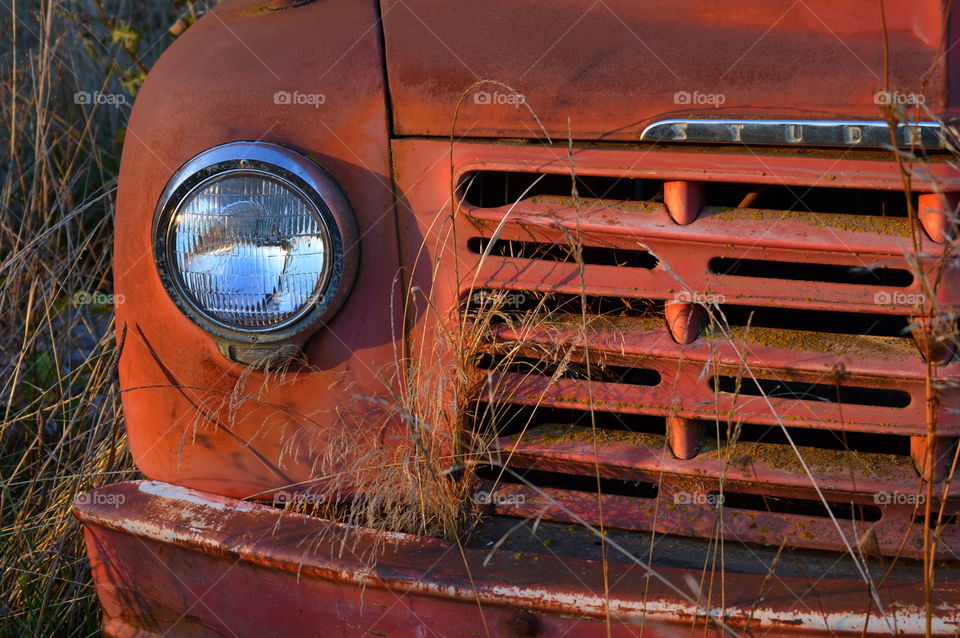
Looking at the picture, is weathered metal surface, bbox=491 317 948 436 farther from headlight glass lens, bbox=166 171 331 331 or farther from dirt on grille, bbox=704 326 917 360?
headlight glass lens, bbox=166 171 331 331

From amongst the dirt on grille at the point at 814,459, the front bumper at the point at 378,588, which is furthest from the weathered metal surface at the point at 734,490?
the front bumper at the point at 378,588

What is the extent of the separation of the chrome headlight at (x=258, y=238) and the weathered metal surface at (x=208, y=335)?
6 centimetres

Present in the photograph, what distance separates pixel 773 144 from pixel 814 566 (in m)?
0.71

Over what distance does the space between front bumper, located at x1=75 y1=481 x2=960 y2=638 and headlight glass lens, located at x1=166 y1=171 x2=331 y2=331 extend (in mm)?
400

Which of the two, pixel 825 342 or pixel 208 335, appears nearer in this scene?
pixel 825 342

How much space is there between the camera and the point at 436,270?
66.3 inches

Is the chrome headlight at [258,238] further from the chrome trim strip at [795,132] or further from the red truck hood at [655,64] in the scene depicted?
the chrome trim strip at [795,132]

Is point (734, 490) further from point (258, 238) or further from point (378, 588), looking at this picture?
point (258, 238)

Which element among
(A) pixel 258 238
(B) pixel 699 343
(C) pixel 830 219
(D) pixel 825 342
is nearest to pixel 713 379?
(B) pixel 699 343

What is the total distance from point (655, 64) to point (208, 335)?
94 centimetres

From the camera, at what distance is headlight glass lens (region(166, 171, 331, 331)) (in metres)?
1.62

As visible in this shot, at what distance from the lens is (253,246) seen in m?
1.62

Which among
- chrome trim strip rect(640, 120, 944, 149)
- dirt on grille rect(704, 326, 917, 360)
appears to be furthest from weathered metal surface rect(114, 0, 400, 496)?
dirt on grille rect(704, 326, 917, 360)

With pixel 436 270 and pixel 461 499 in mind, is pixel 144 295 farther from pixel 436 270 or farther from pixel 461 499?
pixel 461 499
